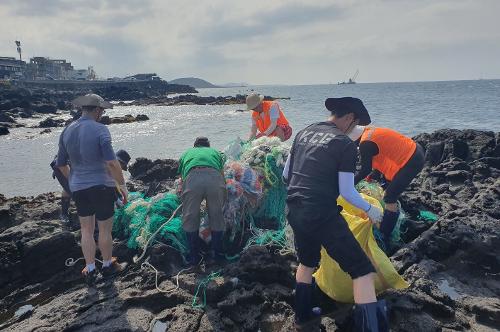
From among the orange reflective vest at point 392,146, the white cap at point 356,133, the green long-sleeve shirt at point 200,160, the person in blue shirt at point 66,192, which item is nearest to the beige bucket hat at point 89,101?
the green long-sleeve shirt at point 200,160

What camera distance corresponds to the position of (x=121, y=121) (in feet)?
109

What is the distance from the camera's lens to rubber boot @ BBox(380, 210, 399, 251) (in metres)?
5.48

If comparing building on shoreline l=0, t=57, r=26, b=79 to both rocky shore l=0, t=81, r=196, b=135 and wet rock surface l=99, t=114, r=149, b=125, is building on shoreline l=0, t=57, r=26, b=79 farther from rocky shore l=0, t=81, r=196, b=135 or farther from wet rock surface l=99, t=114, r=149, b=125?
wet rock surface l=99, t=114, r=149, b=125

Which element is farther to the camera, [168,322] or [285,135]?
[285,135]

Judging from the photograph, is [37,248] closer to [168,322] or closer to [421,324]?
[168,322]

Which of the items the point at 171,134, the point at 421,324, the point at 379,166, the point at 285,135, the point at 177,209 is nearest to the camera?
the point at 421,324

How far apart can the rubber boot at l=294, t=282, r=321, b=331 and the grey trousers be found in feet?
6.13

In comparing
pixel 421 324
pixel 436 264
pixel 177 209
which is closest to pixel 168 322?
pixel 177 209

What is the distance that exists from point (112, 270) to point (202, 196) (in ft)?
5.16

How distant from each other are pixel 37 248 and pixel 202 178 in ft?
8.70

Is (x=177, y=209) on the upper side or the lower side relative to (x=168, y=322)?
upper

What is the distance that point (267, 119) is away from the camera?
8172 mm


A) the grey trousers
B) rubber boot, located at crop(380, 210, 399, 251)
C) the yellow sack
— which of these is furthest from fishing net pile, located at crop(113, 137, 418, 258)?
the yellow sack

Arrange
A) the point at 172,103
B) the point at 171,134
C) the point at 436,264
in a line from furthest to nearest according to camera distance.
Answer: the point at 172,103 < the point at 171,134 < the point at 436,264
